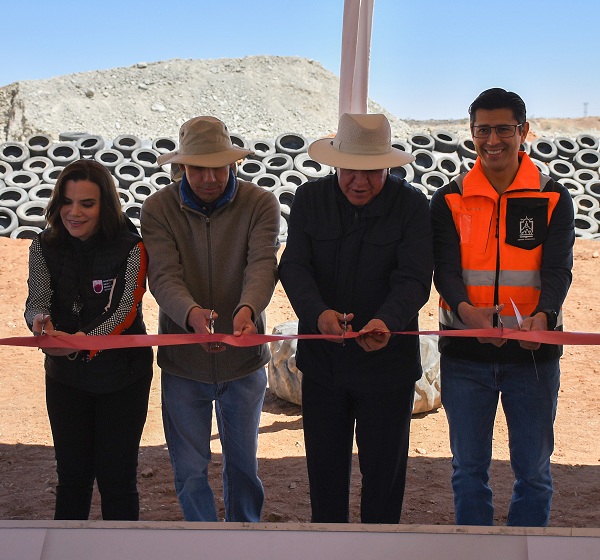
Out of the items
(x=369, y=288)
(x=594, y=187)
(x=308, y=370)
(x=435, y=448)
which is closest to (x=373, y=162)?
(x=369, y=288)

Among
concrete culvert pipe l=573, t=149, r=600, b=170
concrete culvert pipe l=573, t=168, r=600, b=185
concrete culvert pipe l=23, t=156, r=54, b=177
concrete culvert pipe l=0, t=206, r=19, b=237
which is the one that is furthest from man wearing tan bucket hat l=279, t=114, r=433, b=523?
concrete culvert pipe l=573, t=149, r=600, b=170

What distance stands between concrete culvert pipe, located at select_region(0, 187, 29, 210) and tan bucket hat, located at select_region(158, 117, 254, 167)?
1067 centimetres

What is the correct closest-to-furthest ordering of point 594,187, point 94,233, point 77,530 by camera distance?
point 77,530, point 94,233, point 594,187

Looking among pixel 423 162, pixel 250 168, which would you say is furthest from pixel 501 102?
pixel 423 162

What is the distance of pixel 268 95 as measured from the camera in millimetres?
31234

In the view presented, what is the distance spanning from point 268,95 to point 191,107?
3182mm

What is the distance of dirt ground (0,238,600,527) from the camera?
469 cm

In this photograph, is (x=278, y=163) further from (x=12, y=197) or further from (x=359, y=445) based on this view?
(x=359, y=445)

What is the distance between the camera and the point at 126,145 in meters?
15.3

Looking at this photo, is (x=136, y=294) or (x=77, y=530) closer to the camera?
(x=77, y=530)

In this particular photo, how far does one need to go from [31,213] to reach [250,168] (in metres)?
3.99

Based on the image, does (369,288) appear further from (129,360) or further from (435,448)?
(435,448)

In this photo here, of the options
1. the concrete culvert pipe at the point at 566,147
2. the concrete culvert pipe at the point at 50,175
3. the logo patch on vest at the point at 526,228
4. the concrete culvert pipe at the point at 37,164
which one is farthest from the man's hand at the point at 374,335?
the concrete culvert pipe at the point at 566,147

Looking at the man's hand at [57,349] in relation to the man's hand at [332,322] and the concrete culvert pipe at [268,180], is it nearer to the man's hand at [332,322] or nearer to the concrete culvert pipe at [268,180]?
the man's hand at [332,322]
